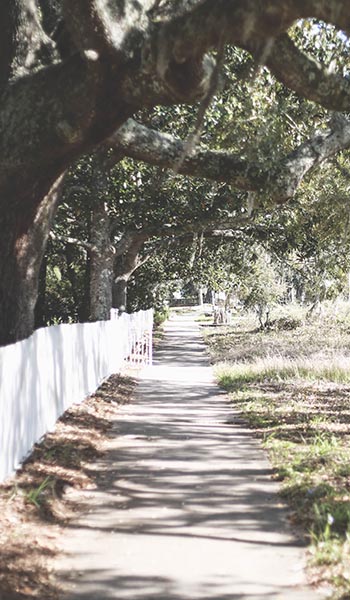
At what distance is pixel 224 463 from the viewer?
775 cm

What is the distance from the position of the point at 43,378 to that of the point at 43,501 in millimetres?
2599

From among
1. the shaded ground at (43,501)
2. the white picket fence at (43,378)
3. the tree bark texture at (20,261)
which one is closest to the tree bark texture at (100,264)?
the white picket fence at (43,378)

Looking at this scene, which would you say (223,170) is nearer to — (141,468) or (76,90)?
(76,90)

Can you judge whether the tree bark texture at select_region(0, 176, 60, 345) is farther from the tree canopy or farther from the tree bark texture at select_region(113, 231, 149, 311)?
the tree bark texture at select_region(113, 231, 149, 311)

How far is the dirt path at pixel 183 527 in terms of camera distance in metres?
4.42

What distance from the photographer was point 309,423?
977 centimetres

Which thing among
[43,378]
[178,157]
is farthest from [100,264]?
[178,157]

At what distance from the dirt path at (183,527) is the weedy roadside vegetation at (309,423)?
20 centimetres

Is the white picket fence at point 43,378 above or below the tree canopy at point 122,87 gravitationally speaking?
below

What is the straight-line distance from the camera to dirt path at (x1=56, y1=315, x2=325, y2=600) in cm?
442

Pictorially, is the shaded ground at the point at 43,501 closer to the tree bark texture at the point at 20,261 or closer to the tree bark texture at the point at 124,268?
the tree bark texture at the point at 20,261

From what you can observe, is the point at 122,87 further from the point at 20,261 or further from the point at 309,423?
the point at 309,423

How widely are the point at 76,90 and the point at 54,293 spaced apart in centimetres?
2222

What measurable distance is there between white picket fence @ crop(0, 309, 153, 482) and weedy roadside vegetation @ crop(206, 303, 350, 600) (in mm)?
2642
